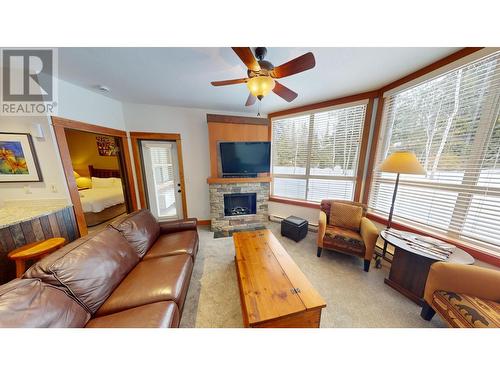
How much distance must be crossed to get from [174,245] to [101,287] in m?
0.70

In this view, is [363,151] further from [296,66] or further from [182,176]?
[182,176]

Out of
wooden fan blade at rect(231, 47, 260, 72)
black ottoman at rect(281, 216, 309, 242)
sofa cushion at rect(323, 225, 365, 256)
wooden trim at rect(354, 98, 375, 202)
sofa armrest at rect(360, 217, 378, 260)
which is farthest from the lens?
black ottoman at rect(281, 216, 309, 242)

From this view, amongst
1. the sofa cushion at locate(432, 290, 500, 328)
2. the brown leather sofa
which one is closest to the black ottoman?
the sofa cushion at locate(432, 290, 500, 328)

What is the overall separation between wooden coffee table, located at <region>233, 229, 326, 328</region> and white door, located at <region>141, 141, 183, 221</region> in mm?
2268

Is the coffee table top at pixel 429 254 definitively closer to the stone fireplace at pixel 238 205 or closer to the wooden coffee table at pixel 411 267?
the wooden coffee table at pixel 411 267

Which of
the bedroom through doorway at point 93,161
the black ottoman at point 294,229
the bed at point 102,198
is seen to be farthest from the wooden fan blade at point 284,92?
the bedroom through doorway at point 93,161

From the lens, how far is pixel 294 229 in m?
2.58

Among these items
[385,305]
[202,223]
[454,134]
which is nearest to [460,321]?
[385,305]

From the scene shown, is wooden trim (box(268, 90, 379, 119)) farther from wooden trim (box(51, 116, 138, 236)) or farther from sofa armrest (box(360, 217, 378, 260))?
wooden trim (box(51, 116, 138, 236))

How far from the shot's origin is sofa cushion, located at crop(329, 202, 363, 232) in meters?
2.17

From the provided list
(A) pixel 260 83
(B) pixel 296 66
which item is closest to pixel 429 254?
(B) pixel 296 66

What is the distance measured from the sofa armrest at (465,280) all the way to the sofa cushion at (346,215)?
972 mm

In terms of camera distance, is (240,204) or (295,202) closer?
(295,202)
